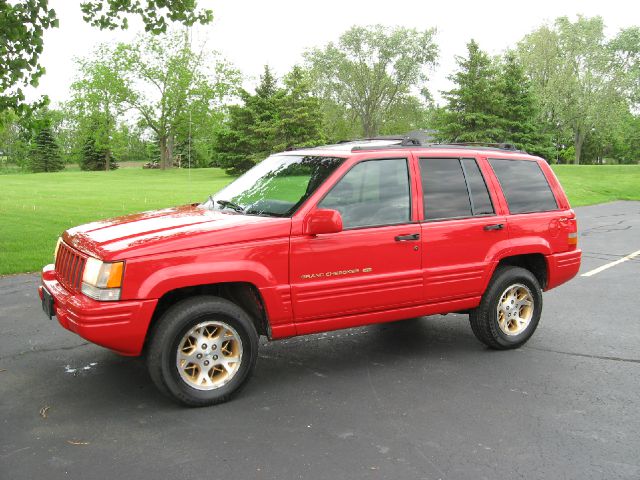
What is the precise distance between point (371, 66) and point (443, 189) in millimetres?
63127

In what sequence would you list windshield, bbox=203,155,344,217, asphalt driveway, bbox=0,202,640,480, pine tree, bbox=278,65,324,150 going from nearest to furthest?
asphalt driveway, bbox=0,202,640,480
windshield, bbox=203,155,344,217
pine tree, bbox=278,65,324,150

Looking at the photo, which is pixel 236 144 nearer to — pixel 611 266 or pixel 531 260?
pixel 611 266

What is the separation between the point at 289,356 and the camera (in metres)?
5.65

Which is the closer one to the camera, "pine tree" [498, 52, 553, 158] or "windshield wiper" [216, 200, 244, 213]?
"windshield wiper" [216, 200, 244, 213]

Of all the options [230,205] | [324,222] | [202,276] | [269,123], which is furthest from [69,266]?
[269,123]

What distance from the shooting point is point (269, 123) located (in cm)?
4678

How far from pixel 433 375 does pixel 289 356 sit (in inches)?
51.0

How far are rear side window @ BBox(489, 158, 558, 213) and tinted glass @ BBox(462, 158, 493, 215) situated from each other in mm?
221

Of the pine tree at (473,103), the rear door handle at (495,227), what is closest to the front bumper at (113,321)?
the rear door handle at (495,227)

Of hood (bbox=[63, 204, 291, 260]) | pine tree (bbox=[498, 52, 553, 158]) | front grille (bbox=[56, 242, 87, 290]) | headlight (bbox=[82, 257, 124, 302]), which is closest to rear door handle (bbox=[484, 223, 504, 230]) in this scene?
hood (bbox=[63, 204, 291, 260])

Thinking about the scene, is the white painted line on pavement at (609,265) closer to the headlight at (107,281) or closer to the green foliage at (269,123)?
the headlight at (107,281)

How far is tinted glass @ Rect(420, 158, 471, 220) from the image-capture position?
5.42m

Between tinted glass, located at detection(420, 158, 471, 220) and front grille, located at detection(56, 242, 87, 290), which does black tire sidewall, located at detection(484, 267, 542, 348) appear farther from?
front grille, located at detection(56, 242, 87, 290)

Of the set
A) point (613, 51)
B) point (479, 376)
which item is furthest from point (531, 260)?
point (613, 51)
